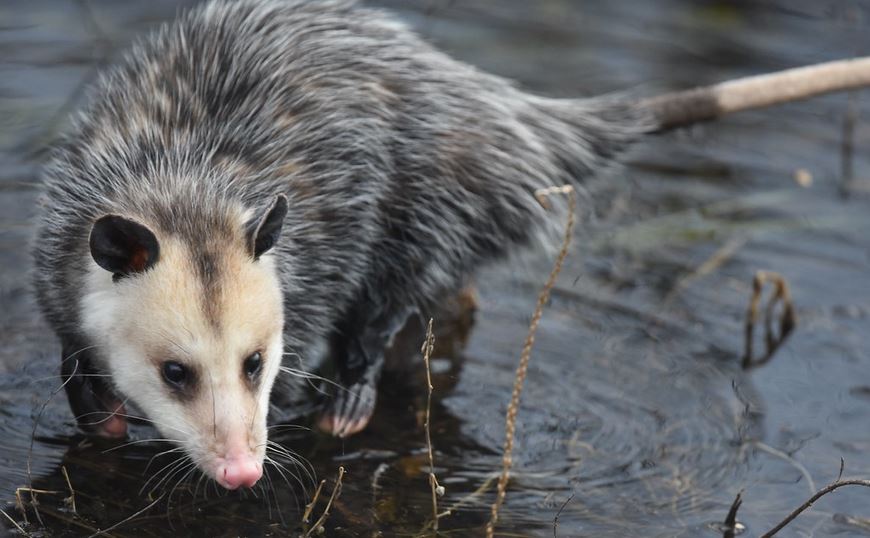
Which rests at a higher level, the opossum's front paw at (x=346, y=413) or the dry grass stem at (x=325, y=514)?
the dry grass stem at (x=325, y=514)

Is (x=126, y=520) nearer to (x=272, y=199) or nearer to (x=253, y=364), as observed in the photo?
(x=253, y=364)

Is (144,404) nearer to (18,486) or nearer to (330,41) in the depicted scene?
(18,486)

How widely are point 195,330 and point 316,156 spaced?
83cm

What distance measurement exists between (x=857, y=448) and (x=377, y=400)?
121cm

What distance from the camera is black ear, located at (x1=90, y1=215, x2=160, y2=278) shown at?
2.61 metres

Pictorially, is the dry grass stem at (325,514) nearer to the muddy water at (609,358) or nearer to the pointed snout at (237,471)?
the muddy water at (609,358)

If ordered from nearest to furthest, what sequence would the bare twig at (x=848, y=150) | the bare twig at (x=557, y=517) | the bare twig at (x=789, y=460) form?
the bare twig at (x=557, y=517)
the bare twig at (x=789, y=460)
the bare twig at (x=848, y=150)

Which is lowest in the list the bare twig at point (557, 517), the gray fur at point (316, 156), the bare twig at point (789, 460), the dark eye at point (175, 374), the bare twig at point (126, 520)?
the bare twig at point (126, 520)

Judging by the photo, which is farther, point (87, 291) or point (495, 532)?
point (495, 532)

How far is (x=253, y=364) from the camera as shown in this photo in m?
2.76

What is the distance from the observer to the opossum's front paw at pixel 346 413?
3.44 metres

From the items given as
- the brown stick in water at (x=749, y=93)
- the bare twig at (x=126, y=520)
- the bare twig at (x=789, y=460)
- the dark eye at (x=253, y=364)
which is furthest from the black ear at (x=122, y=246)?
the brown stick in water at (x=749, y=93)

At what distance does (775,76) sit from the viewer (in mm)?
4129

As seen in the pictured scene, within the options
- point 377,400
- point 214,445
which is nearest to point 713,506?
point 377,400
